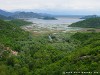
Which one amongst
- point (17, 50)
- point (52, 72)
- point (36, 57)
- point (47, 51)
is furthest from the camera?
point (17, 50)

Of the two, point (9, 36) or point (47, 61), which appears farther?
point (9, 36)

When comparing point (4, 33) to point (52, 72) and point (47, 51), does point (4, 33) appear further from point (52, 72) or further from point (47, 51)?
point (52, 72)

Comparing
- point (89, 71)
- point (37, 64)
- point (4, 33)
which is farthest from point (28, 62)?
point (4, 33)

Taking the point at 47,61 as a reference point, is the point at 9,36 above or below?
above

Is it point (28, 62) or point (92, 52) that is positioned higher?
point (92, 52)

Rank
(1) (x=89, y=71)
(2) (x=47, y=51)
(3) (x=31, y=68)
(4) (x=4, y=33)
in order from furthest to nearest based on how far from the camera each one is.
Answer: (4) (x=4, y=33), (2) (x=47, y=51), (3) (x=31, y=68), (1) (x=89, y=71)

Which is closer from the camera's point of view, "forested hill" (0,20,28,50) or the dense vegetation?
the dense vegetation

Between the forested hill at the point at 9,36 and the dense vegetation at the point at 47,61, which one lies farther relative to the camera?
the forested hill at the point at 9,36

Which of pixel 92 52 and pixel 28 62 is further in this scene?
A: pixel 28 62

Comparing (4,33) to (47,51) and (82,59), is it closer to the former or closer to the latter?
(47,51)
